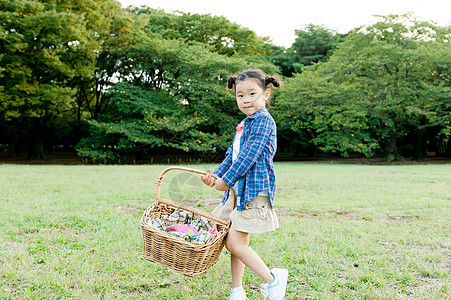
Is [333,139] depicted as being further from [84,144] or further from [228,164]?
[228,164]

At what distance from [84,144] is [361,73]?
15829 mm

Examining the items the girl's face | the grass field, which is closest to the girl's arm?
the girl's face

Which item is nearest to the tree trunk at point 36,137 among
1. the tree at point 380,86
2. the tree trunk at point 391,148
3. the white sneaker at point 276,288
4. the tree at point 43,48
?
the tree at point 43,48

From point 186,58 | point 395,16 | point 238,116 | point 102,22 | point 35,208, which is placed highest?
point 395,16

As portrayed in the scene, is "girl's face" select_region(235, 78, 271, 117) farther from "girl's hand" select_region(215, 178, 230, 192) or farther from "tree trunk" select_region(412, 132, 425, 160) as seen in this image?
"tree trunk" select_region(412, 132, 425, 160)

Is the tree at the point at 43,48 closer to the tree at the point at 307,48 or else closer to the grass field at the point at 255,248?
→ the grass field at the point at 255,248

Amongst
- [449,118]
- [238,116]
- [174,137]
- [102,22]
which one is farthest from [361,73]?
[102,22]

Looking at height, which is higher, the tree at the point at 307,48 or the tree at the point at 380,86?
the tree at the point at 307,48

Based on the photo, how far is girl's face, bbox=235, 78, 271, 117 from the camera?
2189mm

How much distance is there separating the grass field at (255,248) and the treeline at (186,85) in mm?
12262

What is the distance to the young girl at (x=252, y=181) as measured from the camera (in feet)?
6.79

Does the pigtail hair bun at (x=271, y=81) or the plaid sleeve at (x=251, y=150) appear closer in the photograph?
the plaid sleeve at (x=251, y=150)

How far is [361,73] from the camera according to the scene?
19.6 m

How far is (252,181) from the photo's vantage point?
2.09 metres
